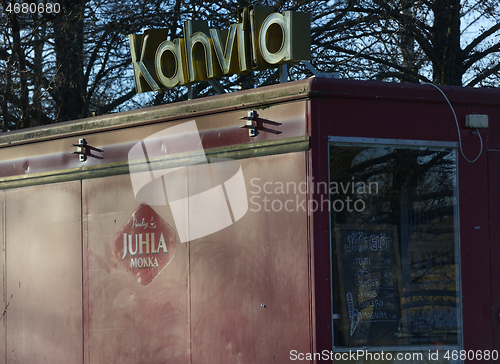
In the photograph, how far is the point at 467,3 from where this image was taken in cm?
1022

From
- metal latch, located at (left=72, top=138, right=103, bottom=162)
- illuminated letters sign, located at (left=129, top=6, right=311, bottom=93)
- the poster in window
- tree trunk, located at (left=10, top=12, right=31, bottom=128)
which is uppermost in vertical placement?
tree trunk, located at (left=10, top=12, right=31, bottom=128)

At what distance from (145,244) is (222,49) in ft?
6.26

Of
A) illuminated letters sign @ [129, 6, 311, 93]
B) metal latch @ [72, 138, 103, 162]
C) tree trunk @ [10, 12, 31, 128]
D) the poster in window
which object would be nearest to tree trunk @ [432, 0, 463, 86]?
illuminated letters sign @ [129, 6, 311, 93]

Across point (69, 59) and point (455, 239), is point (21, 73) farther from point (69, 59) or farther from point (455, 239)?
point (455, 239)

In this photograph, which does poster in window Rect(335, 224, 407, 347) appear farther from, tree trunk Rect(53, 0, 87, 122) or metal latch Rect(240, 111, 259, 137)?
tree trunk Rect(53, 0, 87, 122)

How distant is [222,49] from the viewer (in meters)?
5.67

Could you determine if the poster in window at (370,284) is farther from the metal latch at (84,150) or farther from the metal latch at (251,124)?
the metal latch at (84,150)

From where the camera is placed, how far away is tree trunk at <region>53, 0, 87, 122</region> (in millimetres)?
10742

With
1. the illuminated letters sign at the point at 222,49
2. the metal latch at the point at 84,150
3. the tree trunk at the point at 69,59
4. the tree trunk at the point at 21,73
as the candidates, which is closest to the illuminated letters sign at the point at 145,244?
the metal latch at the point at 84,150

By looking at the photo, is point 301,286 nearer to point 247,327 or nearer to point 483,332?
point 247,327

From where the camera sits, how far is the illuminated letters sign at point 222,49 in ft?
16.6

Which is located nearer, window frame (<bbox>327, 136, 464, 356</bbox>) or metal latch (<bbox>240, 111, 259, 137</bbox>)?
window frame (<bbox>327, 136, 464, 356</bbox>)

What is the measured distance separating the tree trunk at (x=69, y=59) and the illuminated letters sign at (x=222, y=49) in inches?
186

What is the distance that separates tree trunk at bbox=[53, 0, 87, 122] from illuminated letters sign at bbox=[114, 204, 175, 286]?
649 centimetres
